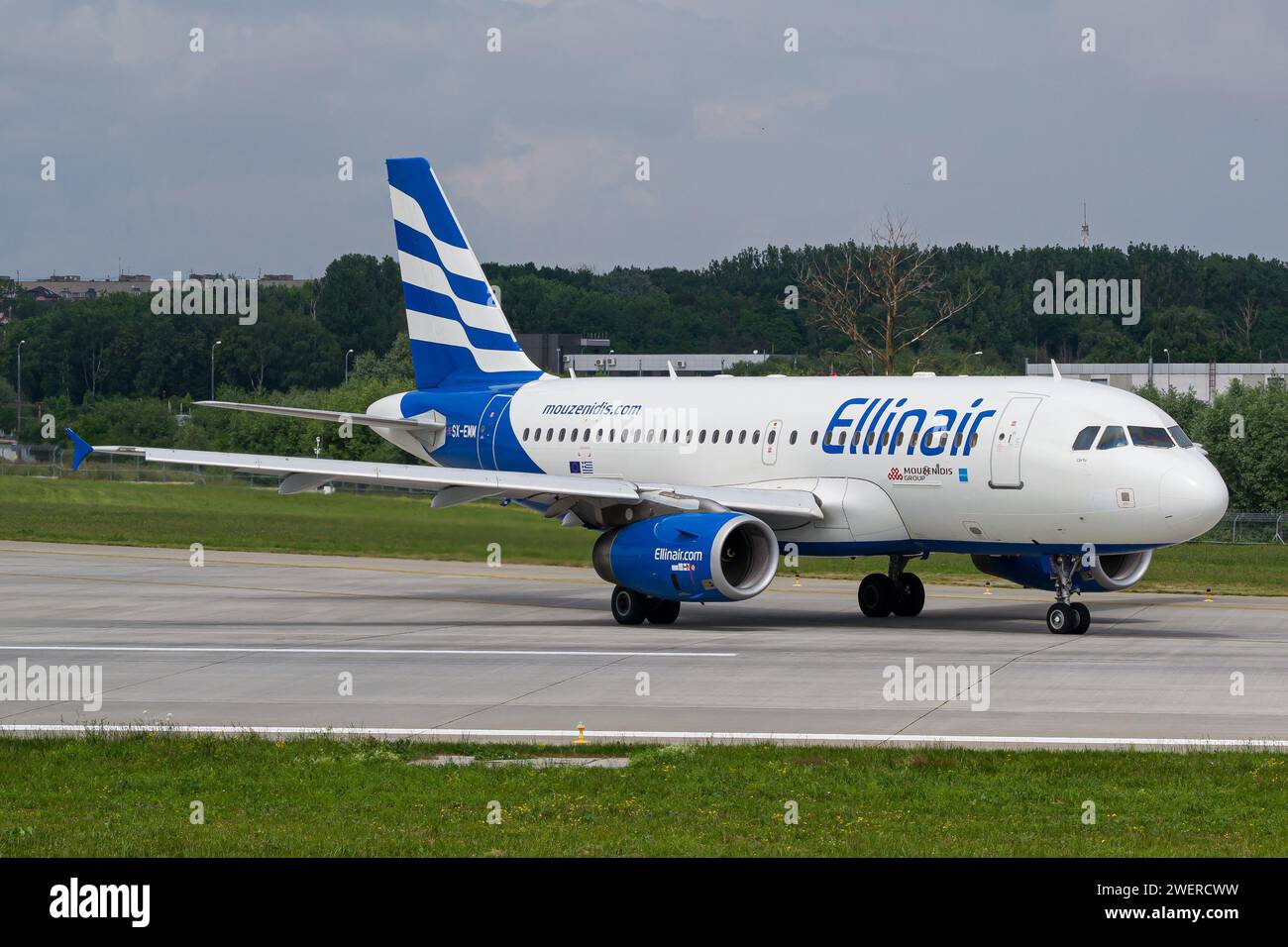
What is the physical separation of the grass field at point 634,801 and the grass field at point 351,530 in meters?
20.6

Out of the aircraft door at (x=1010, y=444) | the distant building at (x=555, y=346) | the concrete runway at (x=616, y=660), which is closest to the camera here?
the concrete runway at (x=616, y=660)

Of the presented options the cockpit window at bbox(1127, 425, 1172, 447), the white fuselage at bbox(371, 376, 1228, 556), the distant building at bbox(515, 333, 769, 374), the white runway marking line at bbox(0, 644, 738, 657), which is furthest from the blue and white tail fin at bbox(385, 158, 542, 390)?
the distant building at bbox(515, 333, 769, 374)

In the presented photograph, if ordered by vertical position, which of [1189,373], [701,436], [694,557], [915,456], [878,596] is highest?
[1189,373]

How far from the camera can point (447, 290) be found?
4025 centimetres

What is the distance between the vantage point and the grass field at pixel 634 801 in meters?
12.9

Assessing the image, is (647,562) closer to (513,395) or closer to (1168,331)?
(513,395)

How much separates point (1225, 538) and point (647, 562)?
39.8 m

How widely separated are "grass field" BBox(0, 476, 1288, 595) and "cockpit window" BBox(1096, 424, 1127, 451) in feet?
36.3

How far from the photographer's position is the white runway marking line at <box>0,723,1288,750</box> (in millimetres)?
18016

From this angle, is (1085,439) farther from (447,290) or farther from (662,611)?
(447,290)

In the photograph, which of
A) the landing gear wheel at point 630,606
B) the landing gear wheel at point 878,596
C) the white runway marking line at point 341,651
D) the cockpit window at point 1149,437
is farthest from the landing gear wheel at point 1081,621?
the landing gear wheel at point 630,606

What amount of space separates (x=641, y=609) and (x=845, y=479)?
14.4ft

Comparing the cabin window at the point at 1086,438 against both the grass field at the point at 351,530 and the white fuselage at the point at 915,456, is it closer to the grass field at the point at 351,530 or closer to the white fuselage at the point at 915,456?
the white fuselage at the point at 915,456

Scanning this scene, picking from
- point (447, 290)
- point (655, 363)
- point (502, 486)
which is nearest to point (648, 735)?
point (502, 486)
